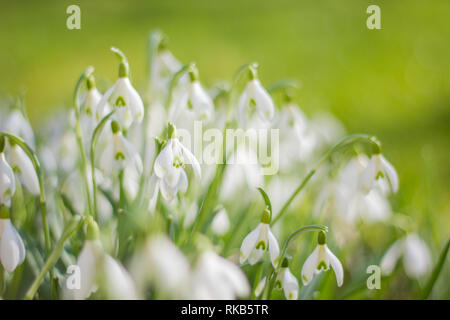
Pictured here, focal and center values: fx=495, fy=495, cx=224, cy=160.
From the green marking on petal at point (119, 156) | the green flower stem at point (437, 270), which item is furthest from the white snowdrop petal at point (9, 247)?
the green flower stem at point (437, 270)

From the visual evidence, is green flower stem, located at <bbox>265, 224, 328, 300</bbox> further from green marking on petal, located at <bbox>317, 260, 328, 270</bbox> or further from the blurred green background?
the blurred green background

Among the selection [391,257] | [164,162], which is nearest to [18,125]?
[164,162]

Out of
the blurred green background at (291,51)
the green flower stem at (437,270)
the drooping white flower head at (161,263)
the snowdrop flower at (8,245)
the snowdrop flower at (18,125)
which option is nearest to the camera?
the drooping white flower head at (161,263)

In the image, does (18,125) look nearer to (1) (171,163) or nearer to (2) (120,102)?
(2) (120,102)

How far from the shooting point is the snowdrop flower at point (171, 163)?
863 mm

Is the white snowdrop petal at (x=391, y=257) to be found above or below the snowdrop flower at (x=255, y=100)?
below

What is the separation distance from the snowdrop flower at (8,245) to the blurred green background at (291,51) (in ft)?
6.98

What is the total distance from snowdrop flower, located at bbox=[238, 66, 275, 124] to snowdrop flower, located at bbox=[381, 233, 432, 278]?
1.88 feet

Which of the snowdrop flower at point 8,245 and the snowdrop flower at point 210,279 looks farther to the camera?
the snowdrop flower at point 8,245

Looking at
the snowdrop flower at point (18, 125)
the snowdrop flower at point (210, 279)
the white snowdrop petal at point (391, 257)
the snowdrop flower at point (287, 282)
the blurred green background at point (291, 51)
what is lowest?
the white snowdrop petal at point (391, 257)

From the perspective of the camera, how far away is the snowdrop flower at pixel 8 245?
0.86 meters

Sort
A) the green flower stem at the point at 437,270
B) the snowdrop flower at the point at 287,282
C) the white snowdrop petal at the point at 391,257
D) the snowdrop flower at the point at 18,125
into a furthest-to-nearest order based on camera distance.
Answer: the white snowdrop petal at the point at 391,257
the snowdrop flower at the point at 18,125
the green flower stem at the point at 437,270
the snowdrop flower at the point at 287,282

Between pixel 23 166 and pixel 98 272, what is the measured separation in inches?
13.3

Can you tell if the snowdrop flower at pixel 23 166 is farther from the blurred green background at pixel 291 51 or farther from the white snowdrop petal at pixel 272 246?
the blurred green background at pixel 291 51
